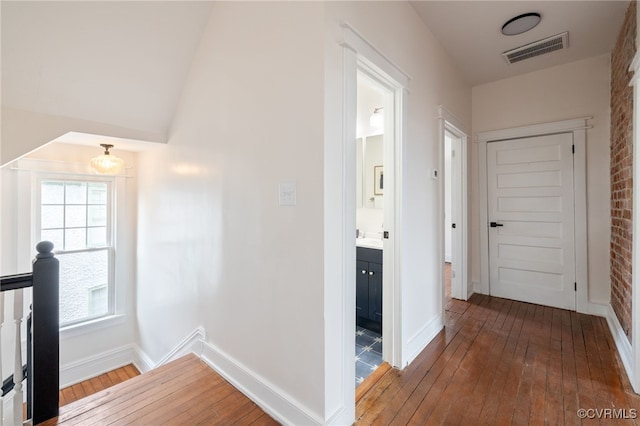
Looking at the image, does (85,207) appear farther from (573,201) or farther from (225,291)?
(573,201)

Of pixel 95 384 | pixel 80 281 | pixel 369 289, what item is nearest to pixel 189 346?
pixel 369 289

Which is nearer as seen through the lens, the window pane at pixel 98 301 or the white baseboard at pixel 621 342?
the white baseboard at pixel 621 342

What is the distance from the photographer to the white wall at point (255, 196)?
58.8 inches

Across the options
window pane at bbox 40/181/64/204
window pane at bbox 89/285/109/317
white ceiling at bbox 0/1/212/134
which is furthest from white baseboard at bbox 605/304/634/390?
window pane at bbox 40/181/64/204

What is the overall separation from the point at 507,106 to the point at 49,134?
478 cm

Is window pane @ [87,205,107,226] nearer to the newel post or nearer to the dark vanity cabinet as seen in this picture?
the newel post

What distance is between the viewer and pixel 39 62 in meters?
2.02

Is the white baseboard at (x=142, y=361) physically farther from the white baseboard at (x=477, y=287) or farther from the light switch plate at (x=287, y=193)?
the white baseboard at (x=477, y=287)

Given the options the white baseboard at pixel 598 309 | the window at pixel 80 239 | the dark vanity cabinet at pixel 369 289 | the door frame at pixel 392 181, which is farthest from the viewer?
the window at pixel 80 239

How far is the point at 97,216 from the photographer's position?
3.71 metres

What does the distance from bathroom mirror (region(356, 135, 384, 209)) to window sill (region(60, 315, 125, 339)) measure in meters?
3.65

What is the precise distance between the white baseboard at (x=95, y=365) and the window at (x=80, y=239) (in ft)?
1.67

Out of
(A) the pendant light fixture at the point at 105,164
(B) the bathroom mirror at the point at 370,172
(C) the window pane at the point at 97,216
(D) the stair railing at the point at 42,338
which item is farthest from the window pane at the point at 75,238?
(B) the bathroom mirror at the point at 370,172

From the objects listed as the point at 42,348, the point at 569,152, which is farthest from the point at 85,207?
the point at 569,152
